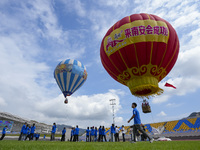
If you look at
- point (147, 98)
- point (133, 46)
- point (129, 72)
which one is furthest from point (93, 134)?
point (133, 46)

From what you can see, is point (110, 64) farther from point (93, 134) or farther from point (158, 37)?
point (93, 134)

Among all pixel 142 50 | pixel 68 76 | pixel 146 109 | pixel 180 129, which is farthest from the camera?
pixel 180 129

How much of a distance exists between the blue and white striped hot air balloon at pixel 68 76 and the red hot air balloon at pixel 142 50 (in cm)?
1298

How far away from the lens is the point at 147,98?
36.2 feet

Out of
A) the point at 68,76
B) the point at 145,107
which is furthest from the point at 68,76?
the point at 145,107

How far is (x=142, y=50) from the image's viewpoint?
382 inches

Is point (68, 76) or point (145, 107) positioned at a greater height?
point (68, 76)

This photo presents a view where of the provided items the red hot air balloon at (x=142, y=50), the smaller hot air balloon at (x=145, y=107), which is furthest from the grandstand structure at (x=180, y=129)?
the red hot air balloon at (x=142, y=50)

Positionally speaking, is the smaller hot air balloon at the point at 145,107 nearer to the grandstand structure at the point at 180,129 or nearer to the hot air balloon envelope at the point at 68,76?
the hot air balloon envelope at the point at 68,76

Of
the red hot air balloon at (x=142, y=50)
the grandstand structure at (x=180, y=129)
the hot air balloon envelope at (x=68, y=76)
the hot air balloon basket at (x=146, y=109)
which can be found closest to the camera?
the red hot air balloon at (x=142, y=50)

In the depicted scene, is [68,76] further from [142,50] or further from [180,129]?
[180,129]

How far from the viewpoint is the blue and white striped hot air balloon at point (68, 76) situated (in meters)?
22.7

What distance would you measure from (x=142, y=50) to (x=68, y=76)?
1491 centimetres

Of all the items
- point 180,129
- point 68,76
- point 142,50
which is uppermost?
point 68,76
